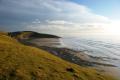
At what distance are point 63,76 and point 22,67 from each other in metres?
6.85

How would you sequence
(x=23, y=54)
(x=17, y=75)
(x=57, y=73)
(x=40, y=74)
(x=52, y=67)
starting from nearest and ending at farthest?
(x=17, y=75) < (x=40, y=74) < (x=57, y=73) < (x=52, y=67) < (x=23, y=54)

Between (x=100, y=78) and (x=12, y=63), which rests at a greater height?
(x=12, y=63)

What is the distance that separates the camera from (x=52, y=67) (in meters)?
34.2

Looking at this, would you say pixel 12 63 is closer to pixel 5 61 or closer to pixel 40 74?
pixel 5 61

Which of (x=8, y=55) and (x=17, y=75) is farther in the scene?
(x=8, y=55)

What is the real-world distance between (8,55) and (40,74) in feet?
32.6

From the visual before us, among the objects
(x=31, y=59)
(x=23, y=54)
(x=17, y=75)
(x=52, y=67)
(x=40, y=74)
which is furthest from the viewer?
(x=23, y=54)

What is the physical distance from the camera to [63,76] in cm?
3100

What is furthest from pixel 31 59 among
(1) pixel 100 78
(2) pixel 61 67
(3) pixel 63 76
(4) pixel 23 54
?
(1) pixel 100 78

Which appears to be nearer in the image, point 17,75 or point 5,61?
point 17,75

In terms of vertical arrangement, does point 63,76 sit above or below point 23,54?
below

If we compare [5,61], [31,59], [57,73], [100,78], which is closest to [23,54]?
[31,59]

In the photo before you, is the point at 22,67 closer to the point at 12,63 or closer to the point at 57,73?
the point at 12,63

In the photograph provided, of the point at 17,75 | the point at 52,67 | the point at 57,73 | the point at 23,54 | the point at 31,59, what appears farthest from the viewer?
the point at 23,54
